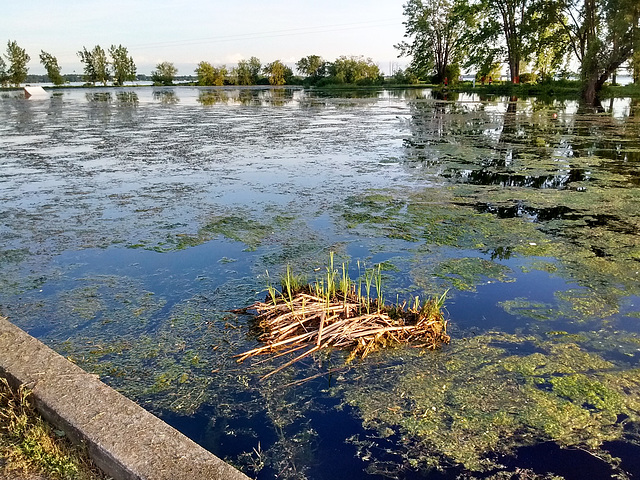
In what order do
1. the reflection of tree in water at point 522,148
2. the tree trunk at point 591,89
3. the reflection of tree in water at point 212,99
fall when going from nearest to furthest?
1. the reflection of tree in water at point 522,148
2. the tree trunk at point 591,89
3. the reflection of tree in water at point 212,99

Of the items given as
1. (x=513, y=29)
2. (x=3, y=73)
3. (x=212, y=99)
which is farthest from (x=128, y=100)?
(x=3, y=73)

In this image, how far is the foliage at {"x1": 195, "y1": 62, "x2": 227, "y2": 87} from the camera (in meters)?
63.1

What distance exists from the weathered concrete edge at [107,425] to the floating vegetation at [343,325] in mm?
843

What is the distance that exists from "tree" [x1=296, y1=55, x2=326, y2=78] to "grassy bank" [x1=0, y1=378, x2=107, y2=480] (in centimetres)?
5702

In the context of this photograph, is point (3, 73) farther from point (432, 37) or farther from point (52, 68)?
point (432, 37)

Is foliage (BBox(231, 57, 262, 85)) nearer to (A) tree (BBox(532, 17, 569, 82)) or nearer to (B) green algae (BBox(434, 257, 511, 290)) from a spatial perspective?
(A) tree (BBox(532, 17, 569, 82))

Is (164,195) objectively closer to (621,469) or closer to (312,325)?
(312,325)

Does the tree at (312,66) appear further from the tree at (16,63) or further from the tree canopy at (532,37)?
the tree at (16,63)

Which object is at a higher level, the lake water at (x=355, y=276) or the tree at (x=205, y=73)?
the tree at (x=205, y=73)

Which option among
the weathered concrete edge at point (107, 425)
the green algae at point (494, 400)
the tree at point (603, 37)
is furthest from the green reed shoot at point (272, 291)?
the tree at point (603, 37)

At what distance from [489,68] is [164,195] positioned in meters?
33.0

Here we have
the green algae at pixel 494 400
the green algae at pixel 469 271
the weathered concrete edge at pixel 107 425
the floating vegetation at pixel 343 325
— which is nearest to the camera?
the weathered concrete edge at pixel 107 425

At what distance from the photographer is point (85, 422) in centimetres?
175

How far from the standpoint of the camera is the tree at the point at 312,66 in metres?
57.0
